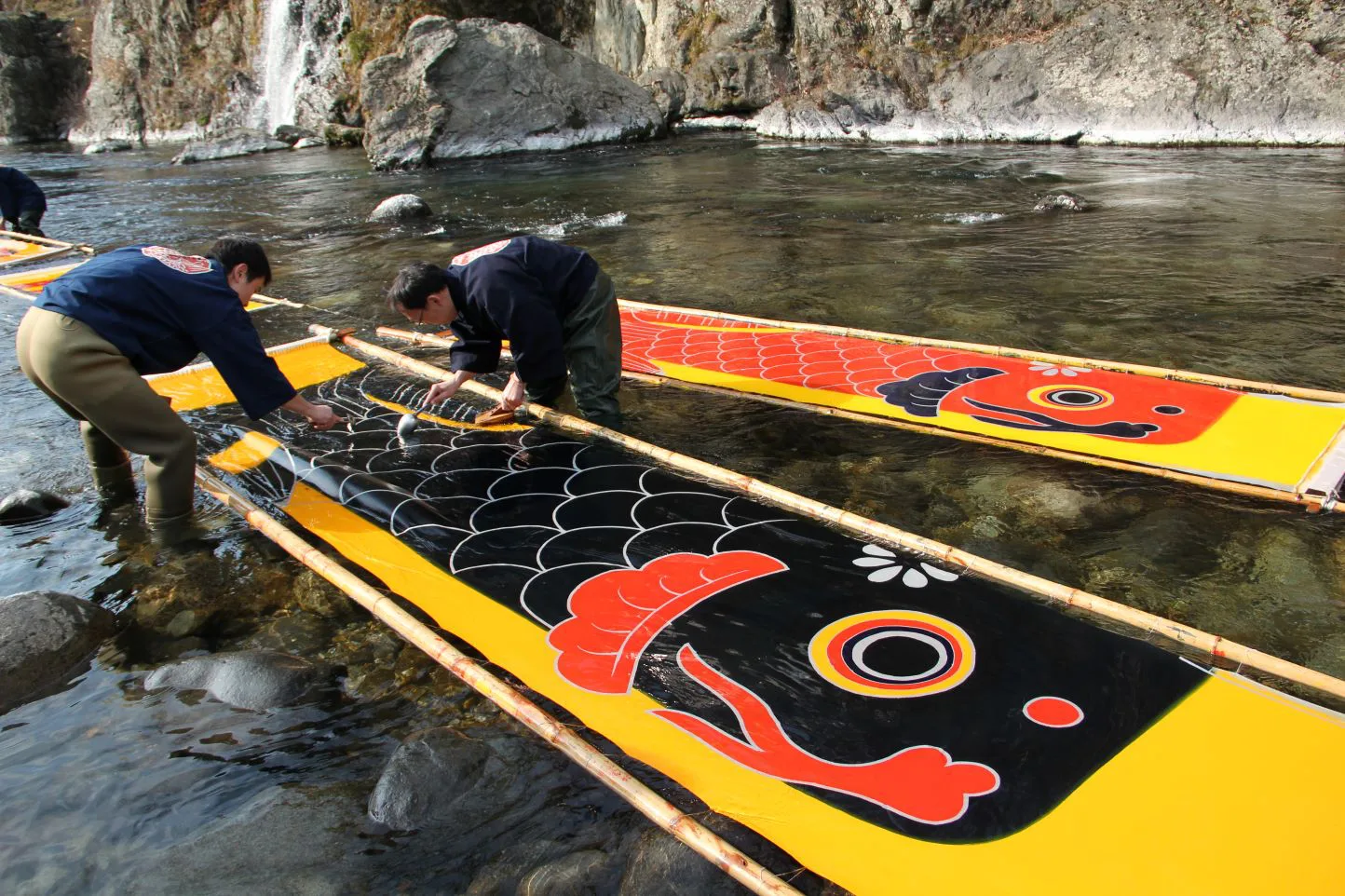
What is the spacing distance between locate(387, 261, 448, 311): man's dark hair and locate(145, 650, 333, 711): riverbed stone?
1.60 m

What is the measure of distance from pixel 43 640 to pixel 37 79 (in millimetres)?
45045

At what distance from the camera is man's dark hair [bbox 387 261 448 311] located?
381 cm

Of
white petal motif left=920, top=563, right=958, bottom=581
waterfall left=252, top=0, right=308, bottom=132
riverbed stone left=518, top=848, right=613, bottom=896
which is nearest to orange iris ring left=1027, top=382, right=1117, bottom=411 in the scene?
white petal motif left=920, top=563, right=958, bottom=581

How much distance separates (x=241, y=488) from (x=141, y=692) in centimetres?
135

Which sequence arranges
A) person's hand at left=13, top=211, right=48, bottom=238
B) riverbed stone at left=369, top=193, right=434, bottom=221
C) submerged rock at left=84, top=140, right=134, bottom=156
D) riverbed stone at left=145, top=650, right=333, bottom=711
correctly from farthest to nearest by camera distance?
submerged rock at left=84, top=140, right=134, bottom=156 → riverbed stone at left=369, top=193, right=434, bottom=221 → person's hand at left=13, top=211, right=48, bottom=238 → riverbed stone at left=145, top=650, right=333, bottom=711

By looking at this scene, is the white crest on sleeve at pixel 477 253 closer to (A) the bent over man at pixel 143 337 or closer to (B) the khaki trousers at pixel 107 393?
(A) the bent over man at pixel 143 337

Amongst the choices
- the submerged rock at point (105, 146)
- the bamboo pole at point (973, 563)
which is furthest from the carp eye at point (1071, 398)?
the submerged rock at point (105, 146)

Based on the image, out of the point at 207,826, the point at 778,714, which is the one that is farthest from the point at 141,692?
the point at 778,714

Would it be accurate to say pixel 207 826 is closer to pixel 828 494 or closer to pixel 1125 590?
pixel 828 494

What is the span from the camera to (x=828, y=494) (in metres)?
4.25

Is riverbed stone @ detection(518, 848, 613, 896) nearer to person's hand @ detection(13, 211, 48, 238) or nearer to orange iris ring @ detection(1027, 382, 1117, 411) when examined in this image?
orange iris ring @ detection(1027, 382, 1117, 411)

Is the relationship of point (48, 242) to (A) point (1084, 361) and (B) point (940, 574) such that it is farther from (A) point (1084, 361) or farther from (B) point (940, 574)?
(B) point (940, 574)

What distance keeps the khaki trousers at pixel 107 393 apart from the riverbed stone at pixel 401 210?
364 inches

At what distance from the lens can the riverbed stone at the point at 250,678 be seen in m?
2.97
